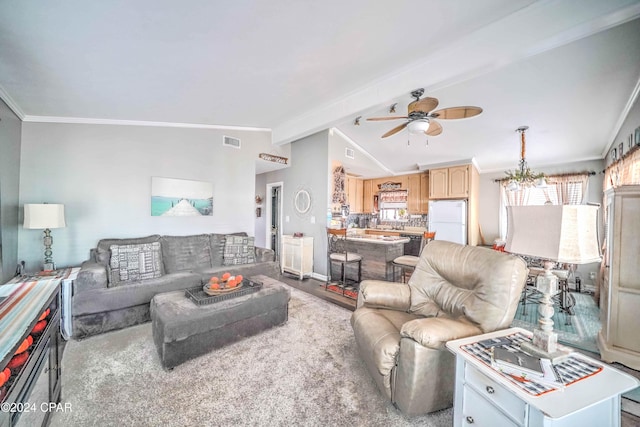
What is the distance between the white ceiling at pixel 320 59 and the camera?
188cm

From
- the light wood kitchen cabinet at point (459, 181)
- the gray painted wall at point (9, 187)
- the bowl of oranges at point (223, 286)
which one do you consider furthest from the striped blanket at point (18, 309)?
the light wood kitchen cabinet at point (459, 181)

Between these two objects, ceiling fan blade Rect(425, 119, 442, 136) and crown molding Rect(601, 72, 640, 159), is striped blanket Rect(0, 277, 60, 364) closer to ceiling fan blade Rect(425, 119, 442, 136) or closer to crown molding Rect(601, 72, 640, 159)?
ceiling fan blade Rect(425, 119, 442, 136)

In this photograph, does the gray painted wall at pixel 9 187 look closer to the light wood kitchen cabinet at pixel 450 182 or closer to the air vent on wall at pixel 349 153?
the air vent on wall at pixel 349 153

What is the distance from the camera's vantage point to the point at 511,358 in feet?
4.11

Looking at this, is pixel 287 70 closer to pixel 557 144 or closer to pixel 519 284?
pixel 519 284

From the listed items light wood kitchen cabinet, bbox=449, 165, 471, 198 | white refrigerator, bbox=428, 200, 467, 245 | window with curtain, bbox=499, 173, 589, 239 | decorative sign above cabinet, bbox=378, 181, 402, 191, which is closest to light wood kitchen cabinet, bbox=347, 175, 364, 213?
decorative sign above cabinet, bbox=378, 181, 402, 191

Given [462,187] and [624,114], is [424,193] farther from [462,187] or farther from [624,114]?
[624,114]

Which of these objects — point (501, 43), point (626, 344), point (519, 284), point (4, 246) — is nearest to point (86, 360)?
point (4, 246)

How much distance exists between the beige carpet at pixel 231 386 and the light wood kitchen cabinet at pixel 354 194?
4.85 metres

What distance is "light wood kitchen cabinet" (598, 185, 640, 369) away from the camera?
2191mm

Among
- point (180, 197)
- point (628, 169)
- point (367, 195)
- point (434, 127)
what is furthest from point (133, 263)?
point (367, 195)

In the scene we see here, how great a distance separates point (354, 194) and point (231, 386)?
236 inches

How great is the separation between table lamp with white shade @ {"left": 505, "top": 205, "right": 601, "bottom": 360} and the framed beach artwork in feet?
14.0

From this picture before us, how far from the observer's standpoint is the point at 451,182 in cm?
573
